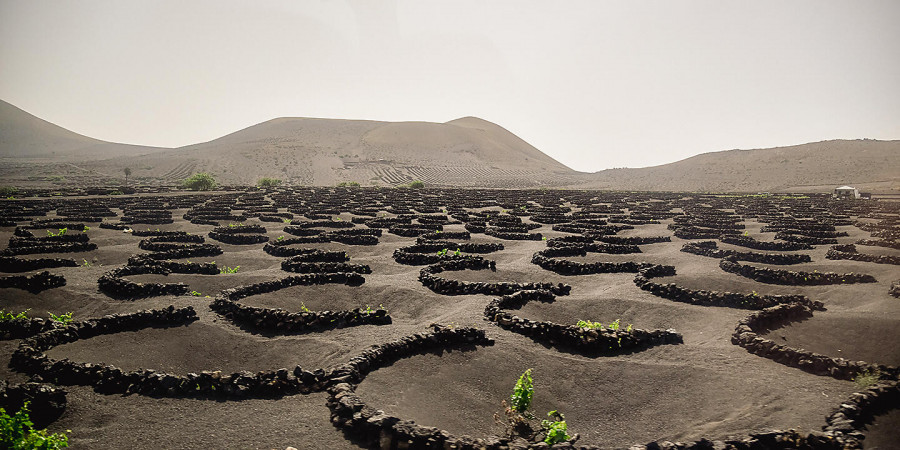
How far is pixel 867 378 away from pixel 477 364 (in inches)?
285

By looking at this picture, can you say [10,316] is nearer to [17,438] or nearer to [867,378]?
[17,438]

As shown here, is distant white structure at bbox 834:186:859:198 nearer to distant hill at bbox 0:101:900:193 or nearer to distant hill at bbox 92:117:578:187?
distant hill at bbox 0:101:900:193

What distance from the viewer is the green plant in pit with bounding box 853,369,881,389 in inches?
356

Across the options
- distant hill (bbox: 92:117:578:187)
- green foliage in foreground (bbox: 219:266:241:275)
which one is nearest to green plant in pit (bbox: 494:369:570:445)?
green foliage in foreground (bbox: 219:266:241:275)

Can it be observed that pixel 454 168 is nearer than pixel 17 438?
No

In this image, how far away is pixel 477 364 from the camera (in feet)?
34.9

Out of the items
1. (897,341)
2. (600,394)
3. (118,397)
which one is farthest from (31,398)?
(897,341)

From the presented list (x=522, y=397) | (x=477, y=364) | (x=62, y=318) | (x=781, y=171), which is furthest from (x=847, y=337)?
(x=781, y=171)

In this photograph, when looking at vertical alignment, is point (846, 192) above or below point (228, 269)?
above

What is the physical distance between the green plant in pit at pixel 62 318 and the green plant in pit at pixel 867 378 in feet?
57.1

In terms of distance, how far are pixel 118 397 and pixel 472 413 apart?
6.50m

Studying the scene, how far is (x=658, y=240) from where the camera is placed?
2650cm

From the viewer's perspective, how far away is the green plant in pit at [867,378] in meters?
9.05

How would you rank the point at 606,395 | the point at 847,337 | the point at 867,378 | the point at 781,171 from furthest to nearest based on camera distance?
the point at 781,171 → the point at 847,337 → the point at 606,395 → the point at 867,378
